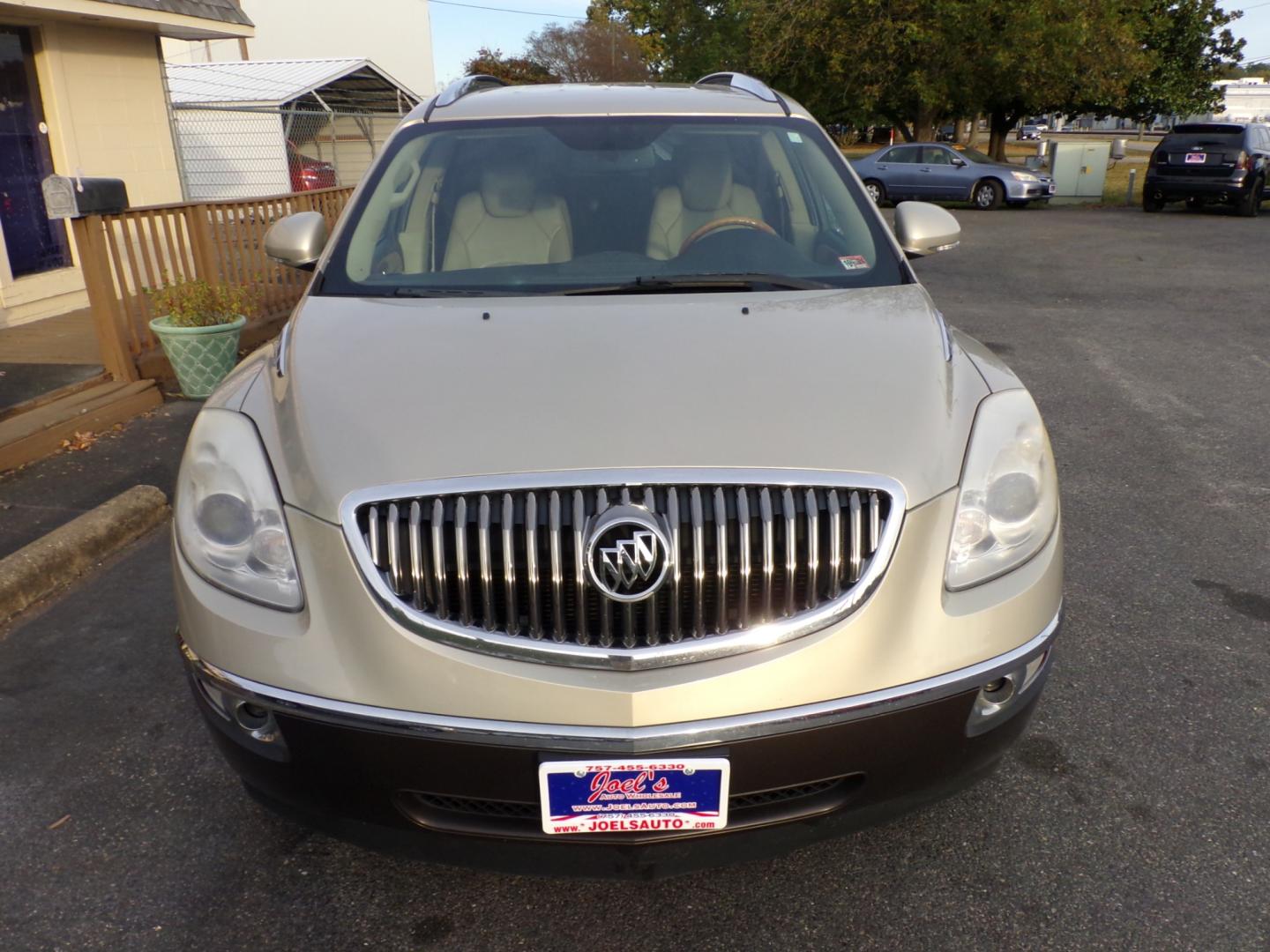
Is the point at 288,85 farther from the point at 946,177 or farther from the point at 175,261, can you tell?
the point at 175,261

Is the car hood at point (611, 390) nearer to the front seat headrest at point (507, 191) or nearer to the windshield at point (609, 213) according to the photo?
the windshield at point (609, 213)

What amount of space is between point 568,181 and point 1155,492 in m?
3.23

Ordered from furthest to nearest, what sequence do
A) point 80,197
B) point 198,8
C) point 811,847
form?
point 198,8, point 80,197, point 811,847

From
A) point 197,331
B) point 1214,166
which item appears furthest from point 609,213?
point 1214,166

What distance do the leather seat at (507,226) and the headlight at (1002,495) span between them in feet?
4.60

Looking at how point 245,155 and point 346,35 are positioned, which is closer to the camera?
point 245,155

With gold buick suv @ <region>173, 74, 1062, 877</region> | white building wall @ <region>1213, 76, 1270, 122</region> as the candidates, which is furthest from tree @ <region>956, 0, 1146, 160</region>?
white building wall @ <region>1213, 76, 1270, 122</region>

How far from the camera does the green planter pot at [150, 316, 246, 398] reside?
19.9 feet

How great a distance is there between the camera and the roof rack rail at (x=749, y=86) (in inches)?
148

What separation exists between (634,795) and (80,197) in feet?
Answer: 17.2

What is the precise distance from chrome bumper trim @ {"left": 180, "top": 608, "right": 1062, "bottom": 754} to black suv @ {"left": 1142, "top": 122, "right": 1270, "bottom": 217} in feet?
65.2

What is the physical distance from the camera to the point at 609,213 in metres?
3.20

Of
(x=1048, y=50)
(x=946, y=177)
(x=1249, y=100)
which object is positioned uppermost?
(x=1048, y=50)

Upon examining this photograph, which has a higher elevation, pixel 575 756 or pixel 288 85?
pixel 288 85
